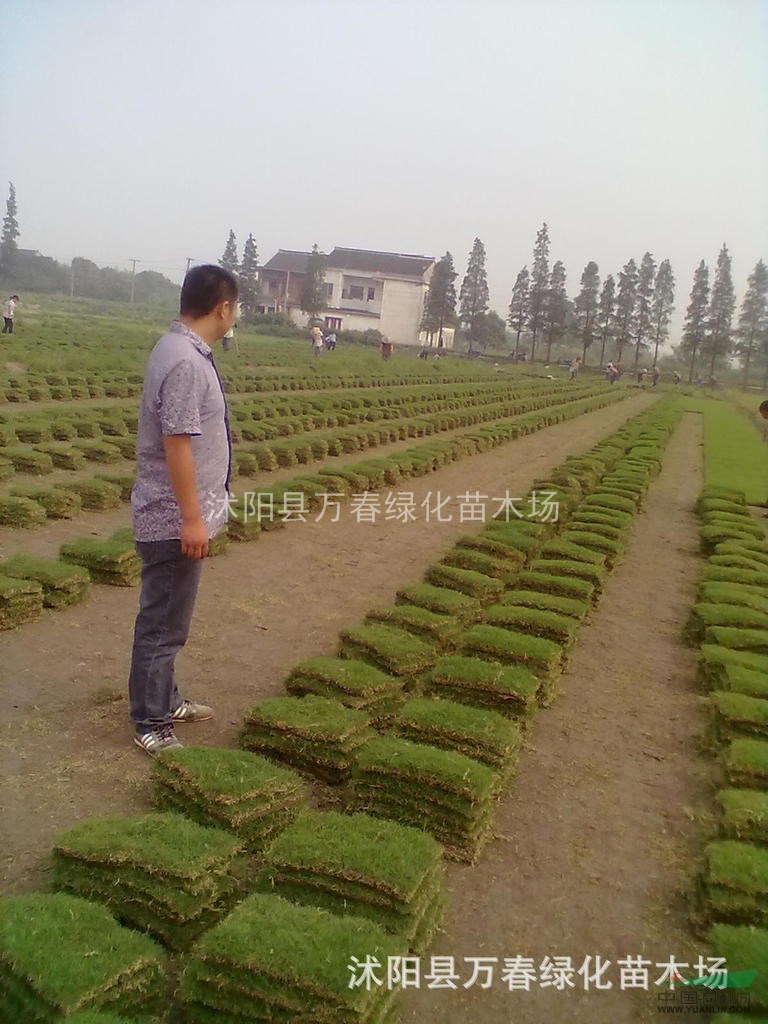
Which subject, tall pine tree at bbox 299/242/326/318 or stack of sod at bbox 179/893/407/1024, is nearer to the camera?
stack of sod at bbox 179/893/407/1024

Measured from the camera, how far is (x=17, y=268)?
7644 cm

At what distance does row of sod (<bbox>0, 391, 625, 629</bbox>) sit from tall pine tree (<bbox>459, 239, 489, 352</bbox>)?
66200 mm

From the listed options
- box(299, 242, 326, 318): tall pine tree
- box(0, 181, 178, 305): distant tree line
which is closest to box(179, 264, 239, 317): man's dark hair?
box(0, 181, 178, 305): distant tree line

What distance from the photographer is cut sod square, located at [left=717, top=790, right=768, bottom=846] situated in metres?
4.41

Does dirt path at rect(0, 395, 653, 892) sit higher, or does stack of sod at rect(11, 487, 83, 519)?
stack of sod at rect(11, 487, 83, 519)

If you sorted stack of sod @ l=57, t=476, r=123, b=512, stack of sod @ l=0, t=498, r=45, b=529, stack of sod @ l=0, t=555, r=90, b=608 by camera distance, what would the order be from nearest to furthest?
stack of sod @ l=0, t=555, r=90, b=608, stack of sod @ l=0, t=498, r=45, b=529, stack of sod @ l=57, t=476, r=123, b=512

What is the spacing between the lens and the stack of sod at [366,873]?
340 centimetres

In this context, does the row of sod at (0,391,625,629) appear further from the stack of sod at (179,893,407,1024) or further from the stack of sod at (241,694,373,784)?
the stack of sod at (179,893,407,1024)

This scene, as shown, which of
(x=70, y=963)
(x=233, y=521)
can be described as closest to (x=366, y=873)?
(x=70, y=963)

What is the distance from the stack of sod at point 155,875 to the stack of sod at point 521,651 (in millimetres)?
3123

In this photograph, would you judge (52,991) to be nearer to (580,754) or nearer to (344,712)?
(344,712)

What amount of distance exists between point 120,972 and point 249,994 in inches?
18.2

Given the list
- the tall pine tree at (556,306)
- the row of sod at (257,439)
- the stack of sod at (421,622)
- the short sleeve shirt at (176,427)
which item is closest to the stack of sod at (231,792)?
the short sleeve shirt at (176,427)

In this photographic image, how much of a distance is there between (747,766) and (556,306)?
84903mm
